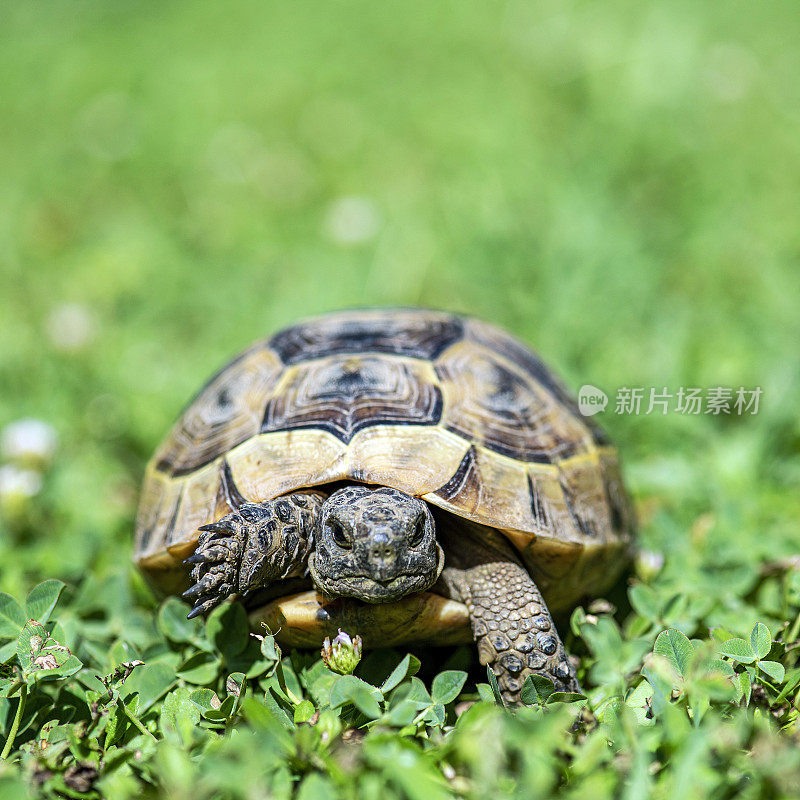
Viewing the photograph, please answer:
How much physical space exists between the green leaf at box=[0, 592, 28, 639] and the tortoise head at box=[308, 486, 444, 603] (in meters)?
0.77

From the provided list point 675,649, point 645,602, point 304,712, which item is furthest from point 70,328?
point 675,649

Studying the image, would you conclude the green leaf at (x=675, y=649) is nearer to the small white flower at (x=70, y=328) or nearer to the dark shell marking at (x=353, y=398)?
the dark shell marking at (x=353, y=398)

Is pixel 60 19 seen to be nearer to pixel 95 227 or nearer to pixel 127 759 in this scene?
pixel 95 227

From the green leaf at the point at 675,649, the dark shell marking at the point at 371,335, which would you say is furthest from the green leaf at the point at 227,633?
the green leaf at the point at 675,649

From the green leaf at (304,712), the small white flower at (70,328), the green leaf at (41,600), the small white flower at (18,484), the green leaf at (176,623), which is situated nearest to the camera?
the green leaf at (304,712)

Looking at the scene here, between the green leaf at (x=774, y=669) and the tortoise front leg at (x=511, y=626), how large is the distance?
17.3 inches

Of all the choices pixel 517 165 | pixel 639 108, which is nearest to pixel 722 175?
pixel 639 108

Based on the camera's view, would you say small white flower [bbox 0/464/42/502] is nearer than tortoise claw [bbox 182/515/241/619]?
No

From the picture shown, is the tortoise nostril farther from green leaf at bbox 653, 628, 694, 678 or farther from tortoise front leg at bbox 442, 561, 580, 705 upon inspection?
green leaf at bbox 653, 628, 694, 678

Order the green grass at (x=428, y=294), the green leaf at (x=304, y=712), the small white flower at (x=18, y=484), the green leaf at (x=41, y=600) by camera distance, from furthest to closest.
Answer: the small white flower at (x=18, y=484) < the green leaf at (x=41, y=600) < the green leaf at (x=304, y=712) < the green grass at (x=428, y=294)

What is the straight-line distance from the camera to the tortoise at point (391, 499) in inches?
72.8

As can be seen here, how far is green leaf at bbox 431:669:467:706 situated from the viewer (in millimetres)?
1771

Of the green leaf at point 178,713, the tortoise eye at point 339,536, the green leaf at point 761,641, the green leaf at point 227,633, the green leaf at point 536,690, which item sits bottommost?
the green leaf at point 178,713

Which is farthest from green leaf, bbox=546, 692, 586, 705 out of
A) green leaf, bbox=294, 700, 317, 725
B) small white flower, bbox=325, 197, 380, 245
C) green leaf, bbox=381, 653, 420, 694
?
small white flower, bbox=325, 197, 380, 245
